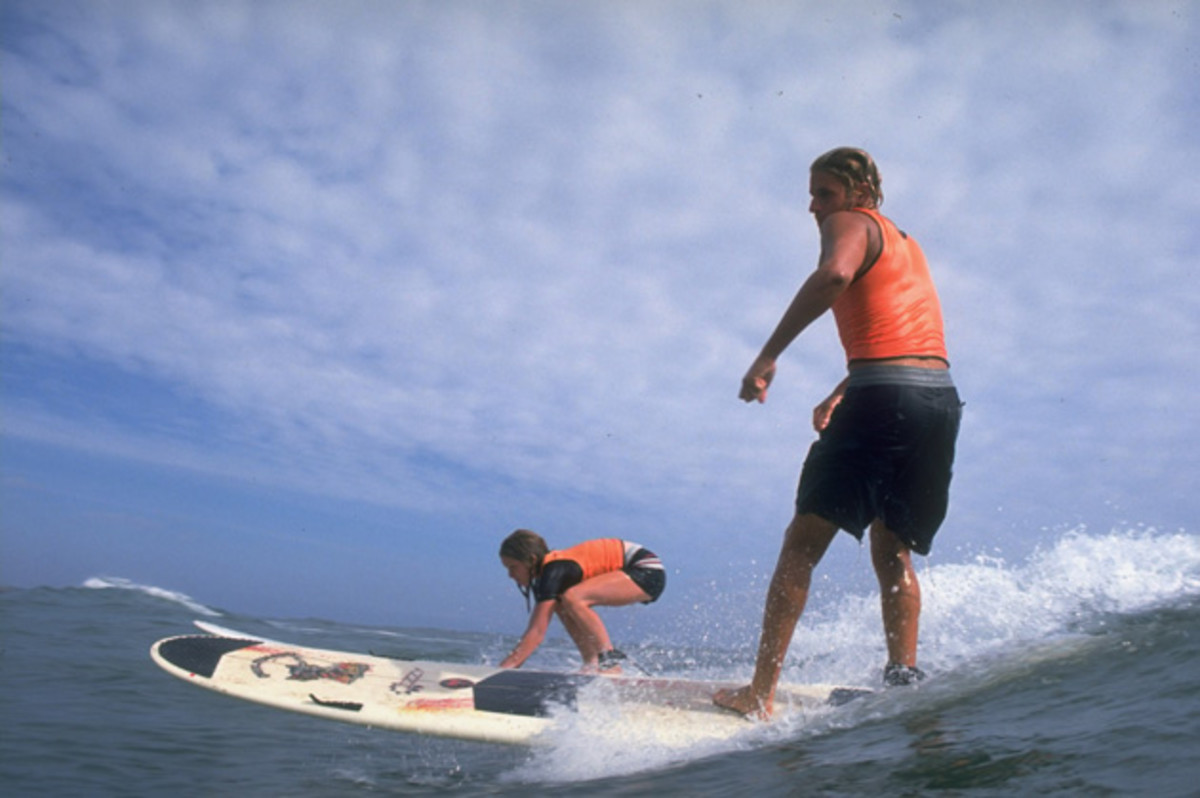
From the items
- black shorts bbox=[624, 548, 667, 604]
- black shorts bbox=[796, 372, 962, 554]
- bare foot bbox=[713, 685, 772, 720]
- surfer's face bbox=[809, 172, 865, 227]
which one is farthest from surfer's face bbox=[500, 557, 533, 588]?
surfer's face bbox=[809, 172, 865, 227]

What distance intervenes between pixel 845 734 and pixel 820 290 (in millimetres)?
1499

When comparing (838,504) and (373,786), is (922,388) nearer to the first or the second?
(838,504)

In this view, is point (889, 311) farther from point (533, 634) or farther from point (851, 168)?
point (533, 634)

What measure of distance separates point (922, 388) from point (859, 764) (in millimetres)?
1315

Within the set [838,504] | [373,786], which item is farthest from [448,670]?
[838,504]

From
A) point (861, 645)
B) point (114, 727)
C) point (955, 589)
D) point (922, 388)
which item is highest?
point (922, 388)

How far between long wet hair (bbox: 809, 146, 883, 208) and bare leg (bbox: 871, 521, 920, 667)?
1.31 metres

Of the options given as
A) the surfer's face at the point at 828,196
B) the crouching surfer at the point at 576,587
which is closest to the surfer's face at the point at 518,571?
the crouching surfer at the point at 576,587

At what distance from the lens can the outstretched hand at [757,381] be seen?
292cm

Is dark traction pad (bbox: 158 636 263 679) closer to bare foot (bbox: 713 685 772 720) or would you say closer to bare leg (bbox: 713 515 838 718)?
bare foot (bbox: 713 685 772 720)

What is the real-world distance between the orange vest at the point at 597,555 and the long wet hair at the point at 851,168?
330 cm

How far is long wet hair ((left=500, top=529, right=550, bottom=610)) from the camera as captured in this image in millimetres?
5492

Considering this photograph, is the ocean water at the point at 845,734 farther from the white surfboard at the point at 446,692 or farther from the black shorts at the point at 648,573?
the black shorts at the point at 648,573

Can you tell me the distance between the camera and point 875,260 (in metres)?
3.03
